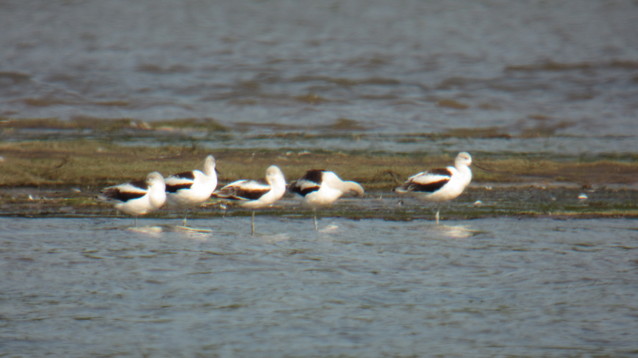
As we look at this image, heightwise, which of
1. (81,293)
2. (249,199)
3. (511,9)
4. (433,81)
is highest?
(511,9)

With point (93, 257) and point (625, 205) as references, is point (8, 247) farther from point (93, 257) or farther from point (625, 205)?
point (625, 205)

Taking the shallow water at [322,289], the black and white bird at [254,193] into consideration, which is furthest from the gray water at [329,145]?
the black and white bird at [254,193]

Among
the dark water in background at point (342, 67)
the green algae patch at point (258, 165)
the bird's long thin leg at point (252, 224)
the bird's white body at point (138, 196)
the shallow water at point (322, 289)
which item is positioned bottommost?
the shallow water at point (322, 289)

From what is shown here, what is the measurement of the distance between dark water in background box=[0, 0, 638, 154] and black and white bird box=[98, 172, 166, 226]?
5624 mm

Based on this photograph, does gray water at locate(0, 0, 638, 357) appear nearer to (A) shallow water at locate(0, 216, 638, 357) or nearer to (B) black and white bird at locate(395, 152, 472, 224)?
(A) shallow water at locate(0, 216, 638, 357)

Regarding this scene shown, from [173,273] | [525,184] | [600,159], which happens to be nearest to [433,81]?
[600,159]

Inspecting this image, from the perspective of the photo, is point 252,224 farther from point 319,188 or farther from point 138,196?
point 138,196

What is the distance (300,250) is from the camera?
10250 mm

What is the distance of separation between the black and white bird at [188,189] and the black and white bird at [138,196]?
0.16 m

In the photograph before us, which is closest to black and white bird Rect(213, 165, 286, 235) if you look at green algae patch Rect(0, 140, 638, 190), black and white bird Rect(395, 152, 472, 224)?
black and white bird Rect(395, 152, 472, 224)

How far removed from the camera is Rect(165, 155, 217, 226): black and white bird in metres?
12.8

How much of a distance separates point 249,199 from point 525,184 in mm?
4725

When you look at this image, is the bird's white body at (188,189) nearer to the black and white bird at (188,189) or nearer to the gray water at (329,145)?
the black and white bird at (188,189)

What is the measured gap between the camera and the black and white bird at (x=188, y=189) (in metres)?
12.8
